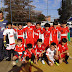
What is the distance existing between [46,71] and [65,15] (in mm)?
22173

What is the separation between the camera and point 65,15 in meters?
23.1

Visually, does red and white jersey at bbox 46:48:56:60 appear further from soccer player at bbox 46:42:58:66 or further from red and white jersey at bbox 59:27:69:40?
red and white jersey at bbox 59:27:69:40

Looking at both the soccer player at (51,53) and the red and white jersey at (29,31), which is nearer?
the soccer player at (51,53)

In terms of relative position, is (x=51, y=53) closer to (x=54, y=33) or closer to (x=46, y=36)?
(x=46, y=36)

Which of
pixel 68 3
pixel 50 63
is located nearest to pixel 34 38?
pixel 50 63

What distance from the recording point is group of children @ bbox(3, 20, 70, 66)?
3244mm

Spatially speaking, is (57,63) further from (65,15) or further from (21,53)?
(65,15)

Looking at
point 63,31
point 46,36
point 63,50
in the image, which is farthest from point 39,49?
point 63,31

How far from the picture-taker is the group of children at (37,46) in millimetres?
3244

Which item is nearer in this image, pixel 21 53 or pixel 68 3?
pixel 21 53

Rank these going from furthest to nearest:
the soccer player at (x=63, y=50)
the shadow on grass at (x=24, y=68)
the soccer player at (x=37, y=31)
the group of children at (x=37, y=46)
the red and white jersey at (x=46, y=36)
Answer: the soccer player at (x=37, y=31)
the red and white jersey at (x=46, y=36)
the soccer player at (x=63, y=50)
the group of children at (x=37, y=46)
the shadow on grass at (x=24, y=68)

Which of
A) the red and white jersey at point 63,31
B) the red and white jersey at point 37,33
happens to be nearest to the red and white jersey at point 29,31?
the red and white jersey at point 37,33

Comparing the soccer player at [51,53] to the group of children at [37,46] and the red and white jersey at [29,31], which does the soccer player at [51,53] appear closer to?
the group of children at [37,46]

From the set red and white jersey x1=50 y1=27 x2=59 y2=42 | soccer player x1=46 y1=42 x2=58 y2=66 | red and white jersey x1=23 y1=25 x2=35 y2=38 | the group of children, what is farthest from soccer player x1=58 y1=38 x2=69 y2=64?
red and white jersey x1=23 y1=25 x2=35 y2=38
